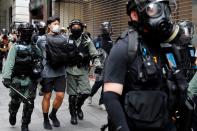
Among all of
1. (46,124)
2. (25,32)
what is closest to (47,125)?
(46,124)

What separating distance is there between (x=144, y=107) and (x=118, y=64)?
34 centimetres

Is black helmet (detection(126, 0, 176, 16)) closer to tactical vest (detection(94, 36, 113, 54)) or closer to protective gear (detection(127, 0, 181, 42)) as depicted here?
protective gear (detection(127, 0, 181, 42))

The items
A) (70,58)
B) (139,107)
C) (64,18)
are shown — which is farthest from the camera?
(64,18)

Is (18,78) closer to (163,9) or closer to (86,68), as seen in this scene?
(86,68)

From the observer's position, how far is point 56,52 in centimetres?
676

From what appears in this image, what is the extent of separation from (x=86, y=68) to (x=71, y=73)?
12.5 inches

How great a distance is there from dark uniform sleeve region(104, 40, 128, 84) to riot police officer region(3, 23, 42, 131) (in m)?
3.51

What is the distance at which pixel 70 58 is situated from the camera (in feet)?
23.2

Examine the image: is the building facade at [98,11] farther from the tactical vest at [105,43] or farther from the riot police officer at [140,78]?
the riot police officer at [140,78]

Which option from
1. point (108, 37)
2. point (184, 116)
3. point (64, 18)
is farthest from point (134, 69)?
point (64, 18)

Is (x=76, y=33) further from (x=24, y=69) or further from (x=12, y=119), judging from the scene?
(x=12, y=119)

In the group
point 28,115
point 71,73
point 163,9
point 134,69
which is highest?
point 163,9

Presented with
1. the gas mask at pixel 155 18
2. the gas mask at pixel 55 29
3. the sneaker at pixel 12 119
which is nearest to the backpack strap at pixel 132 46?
the gas mask at pixel 155 18

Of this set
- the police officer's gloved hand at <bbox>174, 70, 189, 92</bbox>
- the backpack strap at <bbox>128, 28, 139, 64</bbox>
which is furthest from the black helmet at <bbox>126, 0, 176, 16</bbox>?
the police officer's gloved hand at <bbox>174, 70, 189, 92</bbox>
